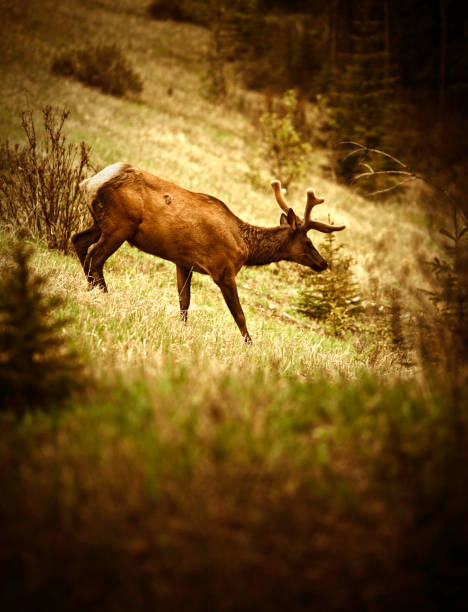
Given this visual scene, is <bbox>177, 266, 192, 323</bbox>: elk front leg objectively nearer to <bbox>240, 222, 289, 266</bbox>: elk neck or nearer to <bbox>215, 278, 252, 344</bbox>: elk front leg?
<bbox>215, 278, 252, 344</bbox>: elk front leg

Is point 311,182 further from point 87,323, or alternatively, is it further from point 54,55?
point 87,323

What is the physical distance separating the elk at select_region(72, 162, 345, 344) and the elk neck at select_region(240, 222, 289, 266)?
0.02 metres

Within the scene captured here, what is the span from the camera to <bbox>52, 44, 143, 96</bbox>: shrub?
22953mm

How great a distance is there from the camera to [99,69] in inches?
929

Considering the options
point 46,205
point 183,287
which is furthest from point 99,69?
point 183,287

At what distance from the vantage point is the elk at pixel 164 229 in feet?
20.2

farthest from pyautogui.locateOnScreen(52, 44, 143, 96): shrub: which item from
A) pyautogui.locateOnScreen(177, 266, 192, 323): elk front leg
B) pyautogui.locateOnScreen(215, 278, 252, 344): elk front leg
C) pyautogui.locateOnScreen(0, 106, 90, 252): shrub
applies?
pyautogui.locateOnScreen(215, 278, 252, 344): elk front leg

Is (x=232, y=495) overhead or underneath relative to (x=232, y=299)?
underneath

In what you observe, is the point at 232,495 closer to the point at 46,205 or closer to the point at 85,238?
the point at 85,238

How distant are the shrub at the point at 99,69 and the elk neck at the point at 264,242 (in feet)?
62.1

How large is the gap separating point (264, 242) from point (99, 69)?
19910mm

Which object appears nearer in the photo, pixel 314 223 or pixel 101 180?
pixel 101 180

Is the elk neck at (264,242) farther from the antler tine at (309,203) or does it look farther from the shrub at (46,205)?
the shrub at (46,205)

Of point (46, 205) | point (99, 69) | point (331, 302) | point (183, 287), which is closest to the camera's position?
point (183, 287)
